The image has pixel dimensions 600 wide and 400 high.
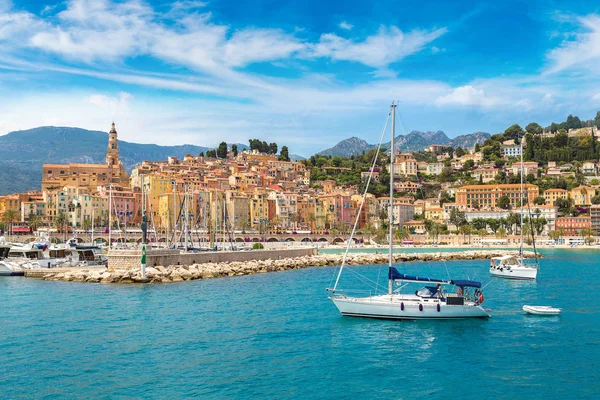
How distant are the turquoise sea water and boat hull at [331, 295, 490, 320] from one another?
34 cm

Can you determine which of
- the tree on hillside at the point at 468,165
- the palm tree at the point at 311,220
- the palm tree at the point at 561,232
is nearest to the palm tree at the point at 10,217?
the palm tree at the point at 311,220

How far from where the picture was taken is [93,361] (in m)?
18.6

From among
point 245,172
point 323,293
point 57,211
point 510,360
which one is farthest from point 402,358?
point 245,172

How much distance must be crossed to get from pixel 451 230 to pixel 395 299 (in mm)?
103385

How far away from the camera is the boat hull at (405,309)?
24234 millimetres

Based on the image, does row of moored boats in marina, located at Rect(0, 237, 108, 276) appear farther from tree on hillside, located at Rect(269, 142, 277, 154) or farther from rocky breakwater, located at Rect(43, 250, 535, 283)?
tree on hillside, located at Rect(269, 142, 277, 154)

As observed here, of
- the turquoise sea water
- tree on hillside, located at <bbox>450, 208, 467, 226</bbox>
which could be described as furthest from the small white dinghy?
tree on hillside, located at <bbox>450, 208, 467, 226</bbox>

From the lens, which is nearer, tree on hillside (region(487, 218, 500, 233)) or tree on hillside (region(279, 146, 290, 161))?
tree on hillside (region(487, 218, 500, 233))

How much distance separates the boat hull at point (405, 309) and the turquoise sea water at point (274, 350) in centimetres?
34

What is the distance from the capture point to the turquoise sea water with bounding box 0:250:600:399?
639 inches

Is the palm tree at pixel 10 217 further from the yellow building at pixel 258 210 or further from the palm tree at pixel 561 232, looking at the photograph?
the palm tree at pixel 561 232

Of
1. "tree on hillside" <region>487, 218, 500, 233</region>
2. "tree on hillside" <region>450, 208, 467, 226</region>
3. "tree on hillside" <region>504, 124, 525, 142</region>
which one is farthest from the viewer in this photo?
"tree on hillside" <region>504, 124, 525, 142</region>

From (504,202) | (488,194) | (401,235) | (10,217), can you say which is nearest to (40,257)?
(10,217)

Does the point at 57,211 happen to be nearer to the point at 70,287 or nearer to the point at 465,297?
the point at 70,287
